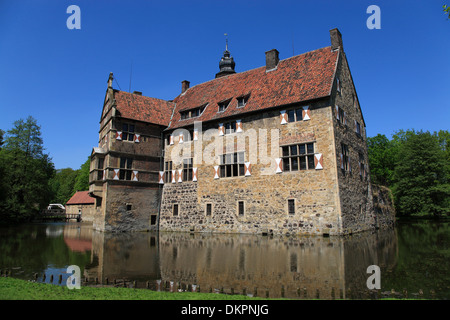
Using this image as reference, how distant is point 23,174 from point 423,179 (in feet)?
149

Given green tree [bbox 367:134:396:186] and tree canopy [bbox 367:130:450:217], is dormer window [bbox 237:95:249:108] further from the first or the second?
green tree [bbox 367:134:396:186]

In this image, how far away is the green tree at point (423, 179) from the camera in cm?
3206

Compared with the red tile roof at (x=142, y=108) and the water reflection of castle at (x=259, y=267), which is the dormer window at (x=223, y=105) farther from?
the water reflection of castle at (x=259, y=267)

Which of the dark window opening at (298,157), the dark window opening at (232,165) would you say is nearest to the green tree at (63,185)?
the dark window opening at (232,165)

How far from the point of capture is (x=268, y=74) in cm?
2267

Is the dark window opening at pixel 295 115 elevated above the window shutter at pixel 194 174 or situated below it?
above

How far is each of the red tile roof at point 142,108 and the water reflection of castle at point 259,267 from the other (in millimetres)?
14246

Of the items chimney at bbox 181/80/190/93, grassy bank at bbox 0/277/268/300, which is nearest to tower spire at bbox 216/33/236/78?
chimney at bbox 181/80/190/93

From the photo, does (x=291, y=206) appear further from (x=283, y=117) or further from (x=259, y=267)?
(x=259, y=267)

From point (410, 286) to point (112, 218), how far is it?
20.6 metres

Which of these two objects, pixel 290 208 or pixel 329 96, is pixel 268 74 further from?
pixel 290 208

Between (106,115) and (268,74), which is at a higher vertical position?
(268,74)

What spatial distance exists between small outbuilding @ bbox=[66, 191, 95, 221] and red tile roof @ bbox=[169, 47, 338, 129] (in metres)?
28.2
